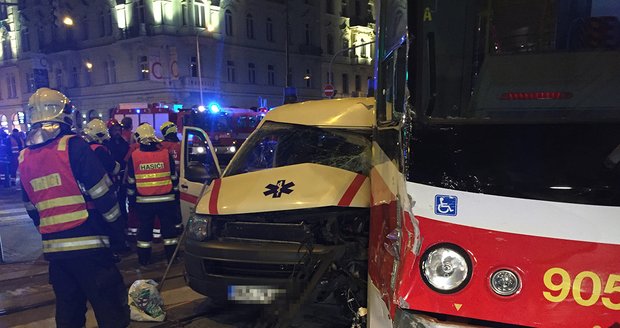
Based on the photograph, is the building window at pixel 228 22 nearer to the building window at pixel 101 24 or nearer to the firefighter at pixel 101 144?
the building window at pixel 101 24

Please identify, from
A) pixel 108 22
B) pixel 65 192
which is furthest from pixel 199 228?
pixel 108 22

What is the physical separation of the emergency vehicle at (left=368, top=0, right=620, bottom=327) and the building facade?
1039 inches

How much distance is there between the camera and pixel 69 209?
11.2 ft

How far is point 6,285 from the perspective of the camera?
5582 millimetres

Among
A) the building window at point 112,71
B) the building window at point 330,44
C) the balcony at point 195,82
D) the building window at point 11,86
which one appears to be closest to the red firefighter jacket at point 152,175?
the balcony at point 195,82

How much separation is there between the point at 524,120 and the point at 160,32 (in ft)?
116

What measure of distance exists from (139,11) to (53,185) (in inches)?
1398

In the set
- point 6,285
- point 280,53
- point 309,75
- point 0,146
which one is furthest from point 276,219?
point 309,75

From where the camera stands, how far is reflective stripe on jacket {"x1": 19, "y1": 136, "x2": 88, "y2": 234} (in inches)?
133

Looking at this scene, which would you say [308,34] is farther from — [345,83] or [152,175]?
[152,175]

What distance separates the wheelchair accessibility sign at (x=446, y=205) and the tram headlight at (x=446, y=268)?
146mm

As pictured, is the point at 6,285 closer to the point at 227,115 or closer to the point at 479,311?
the point at 479,311

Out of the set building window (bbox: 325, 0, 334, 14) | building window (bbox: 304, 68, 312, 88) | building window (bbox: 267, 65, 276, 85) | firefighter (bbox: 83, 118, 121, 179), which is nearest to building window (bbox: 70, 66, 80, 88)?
building window (bbox: 267, 65, 276, 85)

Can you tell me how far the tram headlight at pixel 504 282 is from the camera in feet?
6.36
